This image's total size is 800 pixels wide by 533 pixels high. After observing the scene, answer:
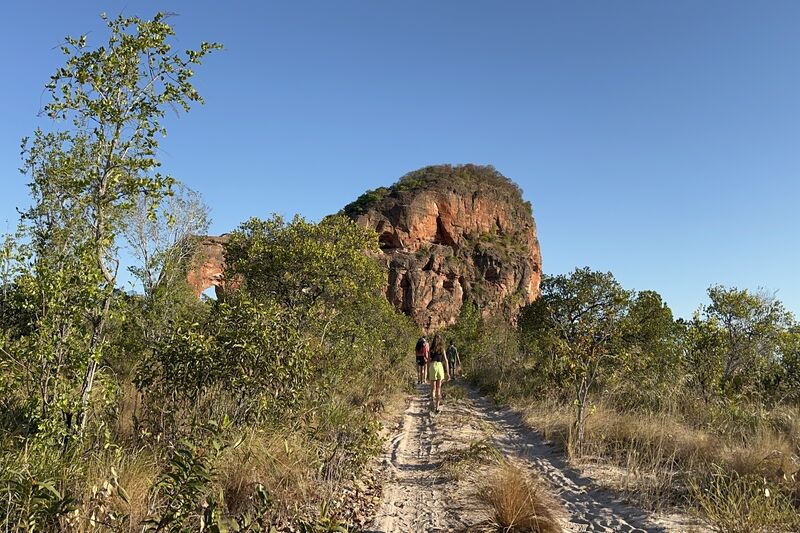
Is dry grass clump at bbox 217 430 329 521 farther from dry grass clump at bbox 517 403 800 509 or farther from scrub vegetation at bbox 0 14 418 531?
dry grass clump at bbox 517 403 800 509

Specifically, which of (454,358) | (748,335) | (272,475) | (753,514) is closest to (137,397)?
(272,475)

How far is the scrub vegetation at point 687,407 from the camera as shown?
223 inches

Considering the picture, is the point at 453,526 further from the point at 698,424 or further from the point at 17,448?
the point at 698,424

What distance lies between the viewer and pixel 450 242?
70812mm

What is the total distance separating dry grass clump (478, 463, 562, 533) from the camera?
4910 millimetres

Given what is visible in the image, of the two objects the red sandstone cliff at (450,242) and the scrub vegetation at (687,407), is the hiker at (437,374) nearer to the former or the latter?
the scrub vegetation at (687,407)

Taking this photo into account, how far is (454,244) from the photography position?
2788 inches

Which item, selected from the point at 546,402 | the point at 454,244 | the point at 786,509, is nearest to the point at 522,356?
the point at 546,402

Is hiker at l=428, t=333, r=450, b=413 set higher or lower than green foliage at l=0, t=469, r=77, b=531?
higher

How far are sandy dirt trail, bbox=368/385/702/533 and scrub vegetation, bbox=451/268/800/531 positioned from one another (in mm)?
331

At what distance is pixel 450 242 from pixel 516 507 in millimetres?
66284

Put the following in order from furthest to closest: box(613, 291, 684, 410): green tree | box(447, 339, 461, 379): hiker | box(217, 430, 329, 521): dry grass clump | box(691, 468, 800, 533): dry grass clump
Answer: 1. box(447, 339, 461, 379): hiker
2. box(613, 291, 684, 410): green tree
3. box(217, 430, 329, 521): dry grass clump
4. box(691, 468, 800, 533): dry grass clump

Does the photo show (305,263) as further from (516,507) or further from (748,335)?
(748,335)

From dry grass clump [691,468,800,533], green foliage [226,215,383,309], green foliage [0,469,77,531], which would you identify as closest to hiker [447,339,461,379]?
green foliage [226,215,383,309]
